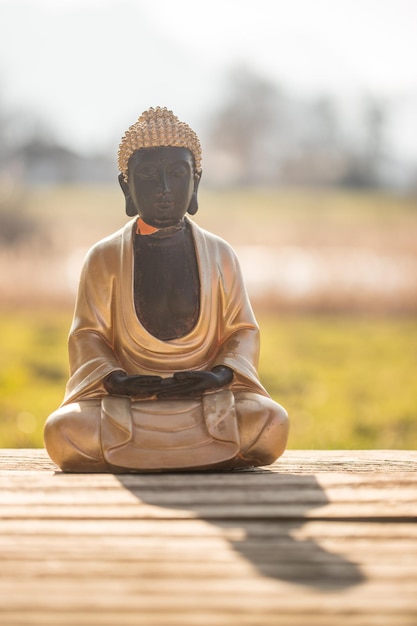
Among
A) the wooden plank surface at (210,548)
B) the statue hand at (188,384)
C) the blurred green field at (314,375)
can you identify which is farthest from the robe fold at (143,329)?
the blurred green field at (314,375)

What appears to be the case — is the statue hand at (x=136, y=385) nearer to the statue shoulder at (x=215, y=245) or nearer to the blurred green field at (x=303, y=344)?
the statue shoulder at (x=215, y=245)

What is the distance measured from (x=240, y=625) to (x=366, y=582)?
1.24 feet

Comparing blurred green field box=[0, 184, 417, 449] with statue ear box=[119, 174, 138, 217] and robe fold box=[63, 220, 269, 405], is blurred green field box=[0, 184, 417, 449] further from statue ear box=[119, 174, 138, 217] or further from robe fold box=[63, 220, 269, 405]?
statue ear box=[119, 174, 138, 217]

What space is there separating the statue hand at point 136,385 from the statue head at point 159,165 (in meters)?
0.57

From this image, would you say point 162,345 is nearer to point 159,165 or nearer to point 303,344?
point 159,165

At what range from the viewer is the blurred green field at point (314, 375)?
603 cm

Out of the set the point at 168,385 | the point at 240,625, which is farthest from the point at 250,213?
the point at 240,625

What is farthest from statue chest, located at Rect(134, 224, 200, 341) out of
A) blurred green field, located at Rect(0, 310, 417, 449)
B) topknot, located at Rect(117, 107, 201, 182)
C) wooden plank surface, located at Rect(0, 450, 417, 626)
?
blurred green field, located at Rect(0, 310, 417, 449)

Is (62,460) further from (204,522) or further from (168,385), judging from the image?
(204,522)

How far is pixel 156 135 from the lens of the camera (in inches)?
139

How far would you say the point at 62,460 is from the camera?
338 cm

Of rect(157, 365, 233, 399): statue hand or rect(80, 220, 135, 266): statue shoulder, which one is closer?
rect(157, 365, 233, 399): statue hand

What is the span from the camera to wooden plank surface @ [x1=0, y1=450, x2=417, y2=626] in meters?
2.32

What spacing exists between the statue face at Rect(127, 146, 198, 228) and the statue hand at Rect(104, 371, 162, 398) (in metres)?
0.57
